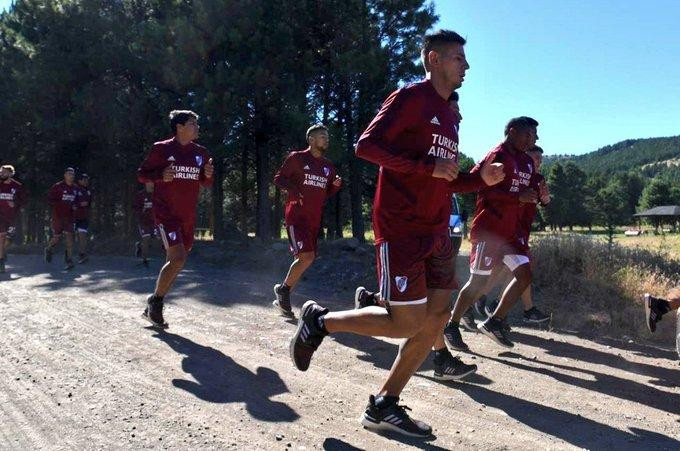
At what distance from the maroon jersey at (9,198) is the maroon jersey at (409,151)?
11.0m

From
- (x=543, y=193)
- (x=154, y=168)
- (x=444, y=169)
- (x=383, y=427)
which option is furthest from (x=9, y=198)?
(x=444, y=169)

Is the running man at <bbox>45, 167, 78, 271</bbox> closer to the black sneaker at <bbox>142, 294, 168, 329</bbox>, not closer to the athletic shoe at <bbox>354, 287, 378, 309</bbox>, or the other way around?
the black sneaker at <bbox>142, 294, 168, 329</bbox>

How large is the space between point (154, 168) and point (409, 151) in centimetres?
372

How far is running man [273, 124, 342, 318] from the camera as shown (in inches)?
274

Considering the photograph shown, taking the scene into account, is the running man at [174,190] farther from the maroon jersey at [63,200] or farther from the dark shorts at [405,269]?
the maroon jersey at [63,200]

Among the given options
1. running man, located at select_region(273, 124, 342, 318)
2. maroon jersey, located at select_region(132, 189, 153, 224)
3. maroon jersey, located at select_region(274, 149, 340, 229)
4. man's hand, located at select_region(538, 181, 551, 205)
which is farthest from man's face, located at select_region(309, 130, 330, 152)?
maroon jersey, located at select_region(132, 189, 153, 224)

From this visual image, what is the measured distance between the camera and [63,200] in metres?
13.3

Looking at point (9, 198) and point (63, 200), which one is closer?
point (9, 198)

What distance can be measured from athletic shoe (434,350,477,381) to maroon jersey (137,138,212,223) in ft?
10.9

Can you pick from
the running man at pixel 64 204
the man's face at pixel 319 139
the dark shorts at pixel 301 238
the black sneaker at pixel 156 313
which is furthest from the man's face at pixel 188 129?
the running man at pixel 64 204

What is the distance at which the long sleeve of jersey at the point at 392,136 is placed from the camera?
323cm

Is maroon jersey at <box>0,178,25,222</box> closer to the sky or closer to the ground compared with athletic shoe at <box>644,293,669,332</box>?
closer to the sky

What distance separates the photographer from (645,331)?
6406 mm

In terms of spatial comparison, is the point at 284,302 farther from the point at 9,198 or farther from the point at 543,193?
the point at 9,198
